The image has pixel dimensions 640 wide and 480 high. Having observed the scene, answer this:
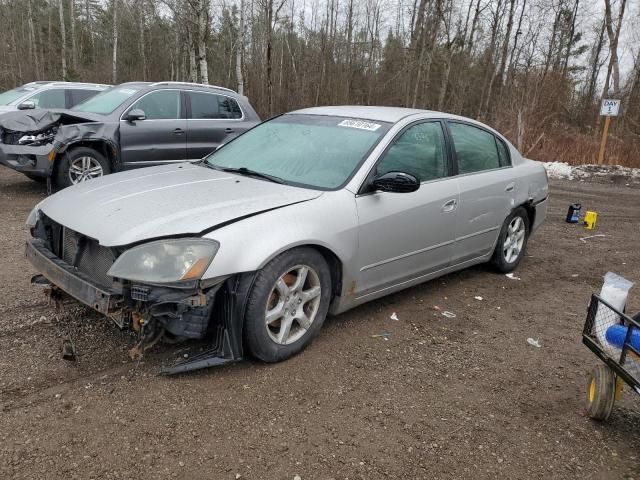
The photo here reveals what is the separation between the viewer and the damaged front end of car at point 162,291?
9.00 ft

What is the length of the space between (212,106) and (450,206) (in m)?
5.84

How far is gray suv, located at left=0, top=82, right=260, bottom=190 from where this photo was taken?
745 cm

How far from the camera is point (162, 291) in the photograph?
2.75 meters

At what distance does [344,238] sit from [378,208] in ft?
1.35

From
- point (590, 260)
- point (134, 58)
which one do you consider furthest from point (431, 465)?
point (134, 58)

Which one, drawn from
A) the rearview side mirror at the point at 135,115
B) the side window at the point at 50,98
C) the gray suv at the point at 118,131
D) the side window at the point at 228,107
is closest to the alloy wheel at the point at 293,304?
the gray suv at the point at 118,131

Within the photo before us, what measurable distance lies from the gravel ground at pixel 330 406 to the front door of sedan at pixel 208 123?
472 cm

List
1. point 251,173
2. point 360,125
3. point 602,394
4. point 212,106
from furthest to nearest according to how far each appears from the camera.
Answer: point 212,106 → point 360,125 → point 251,173 → point 602,394

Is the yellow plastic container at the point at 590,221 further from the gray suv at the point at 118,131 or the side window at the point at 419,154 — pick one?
the gray suv at the point at 118,131

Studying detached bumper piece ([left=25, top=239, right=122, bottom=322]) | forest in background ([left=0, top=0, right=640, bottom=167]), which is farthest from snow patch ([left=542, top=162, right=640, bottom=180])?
detached bumper piece ([left=25, top=239, right=122, bottom=322])

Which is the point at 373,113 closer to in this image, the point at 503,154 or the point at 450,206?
the point at 450,206

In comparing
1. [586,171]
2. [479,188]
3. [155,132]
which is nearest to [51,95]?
[155,132]

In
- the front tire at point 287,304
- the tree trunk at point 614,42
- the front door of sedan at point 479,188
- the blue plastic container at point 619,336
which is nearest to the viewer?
the blue plastic container at point 619,336

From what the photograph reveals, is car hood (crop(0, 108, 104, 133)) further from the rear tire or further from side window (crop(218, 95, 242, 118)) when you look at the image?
side window (crop(218, 95, 242, 118))
